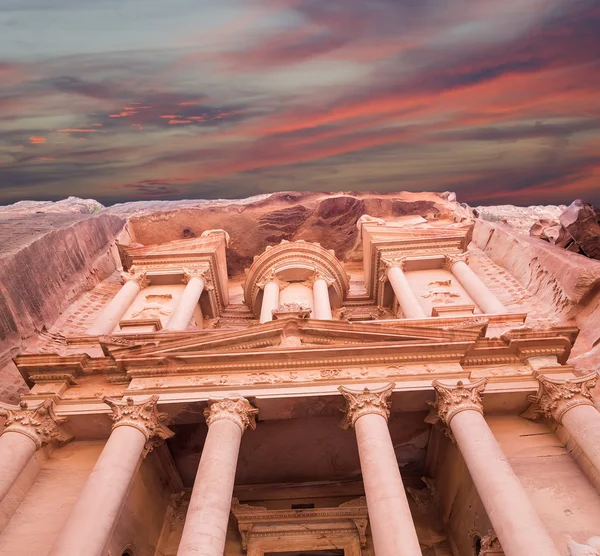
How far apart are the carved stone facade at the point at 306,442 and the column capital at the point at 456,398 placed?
0.10ft

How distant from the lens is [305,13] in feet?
74.7

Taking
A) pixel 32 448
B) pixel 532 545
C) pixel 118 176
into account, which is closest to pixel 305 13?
pixel 118 176

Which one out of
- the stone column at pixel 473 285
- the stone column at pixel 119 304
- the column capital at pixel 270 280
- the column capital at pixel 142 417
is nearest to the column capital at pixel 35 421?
the column capital at pixel 142 417

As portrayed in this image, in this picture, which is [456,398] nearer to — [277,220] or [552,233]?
[552,233]

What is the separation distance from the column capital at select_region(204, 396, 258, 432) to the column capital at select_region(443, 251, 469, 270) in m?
12.9

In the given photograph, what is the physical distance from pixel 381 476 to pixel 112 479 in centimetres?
500

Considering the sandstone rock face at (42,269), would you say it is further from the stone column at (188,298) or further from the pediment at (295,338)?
the pediment at (295,338)

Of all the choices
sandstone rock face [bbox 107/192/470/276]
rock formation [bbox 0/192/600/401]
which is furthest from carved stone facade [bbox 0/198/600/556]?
sandstone rock face [bbox 107/192/470/276]

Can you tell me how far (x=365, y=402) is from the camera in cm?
1055

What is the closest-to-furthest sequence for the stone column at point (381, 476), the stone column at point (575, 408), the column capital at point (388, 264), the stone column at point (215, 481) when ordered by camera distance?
the stone column at point (381, 476) < the stone column at point (215, 481) < the stone column at point (575, 408) < the column capital at point (388, 264)

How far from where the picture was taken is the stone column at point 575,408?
9797 mm

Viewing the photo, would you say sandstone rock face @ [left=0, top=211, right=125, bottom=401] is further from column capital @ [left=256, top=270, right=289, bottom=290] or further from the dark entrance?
the dark entrance

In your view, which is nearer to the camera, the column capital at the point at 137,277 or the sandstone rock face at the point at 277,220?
the column capital at the point at 137,277

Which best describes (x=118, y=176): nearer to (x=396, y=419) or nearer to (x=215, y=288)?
(x=215, y=288)
